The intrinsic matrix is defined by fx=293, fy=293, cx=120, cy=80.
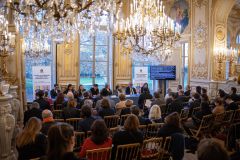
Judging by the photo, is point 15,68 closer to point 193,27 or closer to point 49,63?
point 49,63

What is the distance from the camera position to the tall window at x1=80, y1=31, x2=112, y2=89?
519 inches

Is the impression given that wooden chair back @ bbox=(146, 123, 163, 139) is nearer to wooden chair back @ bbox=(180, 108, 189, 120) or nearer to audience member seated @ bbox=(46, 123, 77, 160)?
wooden chair back @ bbox=(180, 108, 189, 120)

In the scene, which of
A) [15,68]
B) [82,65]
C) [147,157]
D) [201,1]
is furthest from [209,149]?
[82,65]

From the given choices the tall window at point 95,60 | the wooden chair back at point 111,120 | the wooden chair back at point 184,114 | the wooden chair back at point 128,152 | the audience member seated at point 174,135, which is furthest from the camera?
the tall window at point 95,60

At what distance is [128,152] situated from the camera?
3.85 m

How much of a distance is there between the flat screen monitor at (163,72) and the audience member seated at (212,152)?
10238 millimetres

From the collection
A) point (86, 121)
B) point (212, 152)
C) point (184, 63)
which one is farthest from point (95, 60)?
point (212, 152)

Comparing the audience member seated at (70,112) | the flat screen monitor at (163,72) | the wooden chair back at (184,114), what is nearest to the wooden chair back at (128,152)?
the audience member seated at (70,112)

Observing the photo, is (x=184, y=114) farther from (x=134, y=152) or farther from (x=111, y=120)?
(x=134, y=152)

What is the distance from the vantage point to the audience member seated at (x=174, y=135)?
13.9 ft

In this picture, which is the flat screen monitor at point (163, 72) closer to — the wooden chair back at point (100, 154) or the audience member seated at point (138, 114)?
the audience member seated at point (138, 114)

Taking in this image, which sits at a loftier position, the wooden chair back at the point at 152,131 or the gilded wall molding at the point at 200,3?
the gilded wall molding at the point at 200,3

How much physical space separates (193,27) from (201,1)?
109cm

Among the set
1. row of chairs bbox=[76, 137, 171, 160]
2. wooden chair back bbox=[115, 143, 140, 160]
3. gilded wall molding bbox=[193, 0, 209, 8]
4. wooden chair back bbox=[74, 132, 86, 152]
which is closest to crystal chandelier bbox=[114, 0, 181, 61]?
wooden chair back bbox=[74, 132, 86, 152]
